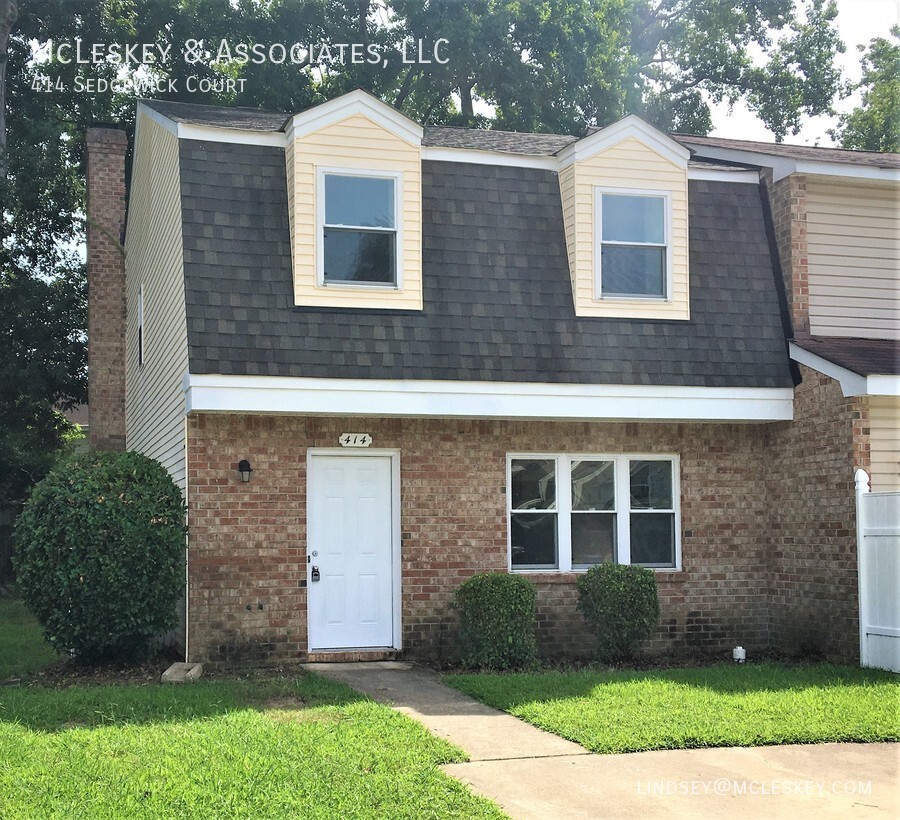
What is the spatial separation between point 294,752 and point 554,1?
2522cm

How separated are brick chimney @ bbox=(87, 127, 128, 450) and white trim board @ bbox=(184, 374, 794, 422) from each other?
8148 mm

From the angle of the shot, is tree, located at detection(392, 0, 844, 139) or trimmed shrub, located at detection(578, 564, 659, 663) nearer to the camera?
trimmed shrub, located at detection(578, 564, 659, 663)

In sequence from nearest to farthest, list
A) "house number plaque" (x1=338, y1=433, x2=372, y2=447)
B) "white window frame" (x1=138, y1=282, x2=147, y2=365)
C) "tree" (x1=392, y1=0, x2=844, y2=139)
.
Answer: "house number plaque" (x1=338, y1=433, x2=372, y2=447) < "white window frame" (x1=138, y1=282, x2=147, y2=365) < "tree" (x1=392, y1=0, x2=844, y2=139)

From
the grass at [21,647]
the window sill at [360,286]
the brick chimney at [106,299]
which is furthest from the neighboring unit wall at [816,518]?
the brick chimney at [106,299]

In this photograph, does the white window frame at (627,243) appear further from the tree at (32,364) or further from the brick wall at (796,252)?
the tree at (32,364)

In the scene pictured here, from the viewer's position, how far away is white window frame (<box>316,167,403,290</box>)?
12.1m

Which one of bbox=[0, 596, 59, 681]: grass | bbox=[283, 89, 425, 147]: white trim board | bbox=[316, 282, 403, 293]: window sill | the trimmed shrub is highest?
bbox=[283, 89, 425, 147]: white trim board

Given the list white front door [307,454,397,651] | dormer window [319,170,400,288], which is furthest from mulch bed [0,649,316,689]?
Result: dormer window [319,170,400,288]

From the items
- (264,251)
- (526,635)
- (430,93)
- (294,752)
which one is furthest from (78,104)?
(294,752)

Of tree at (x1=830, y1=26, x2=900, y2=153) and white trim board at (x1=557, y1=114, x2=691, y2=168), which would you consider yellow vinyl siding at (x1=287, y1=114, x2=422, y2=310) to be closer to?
white trim board at (x1=557, y1=114, x2=691, y2=168)

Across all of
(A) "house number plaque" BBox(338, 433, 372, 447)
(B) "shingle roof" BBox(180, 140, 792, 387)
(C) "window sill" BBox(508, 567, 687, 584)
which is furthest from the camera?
(C) "window sill" BBox(508, 567, 687, 584)

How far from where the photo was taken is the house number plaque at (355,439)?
12219 mm

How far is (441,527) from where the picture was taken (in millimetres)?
12422

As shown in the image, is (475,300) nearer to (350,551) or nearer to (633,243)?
(633,243)
